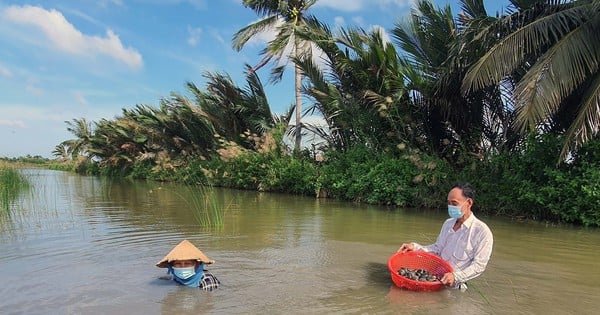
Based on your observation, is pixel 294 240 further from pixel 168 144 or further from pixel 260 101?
pixel 168 144

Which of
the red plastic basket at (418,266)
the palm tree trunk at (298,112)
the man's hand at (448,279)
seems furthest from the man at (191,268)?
the palm tree trunk at (298,112)

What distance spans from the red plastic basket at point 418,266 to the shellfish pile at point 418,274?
6 cm

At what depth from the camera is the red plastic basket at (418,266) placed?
4434 mm

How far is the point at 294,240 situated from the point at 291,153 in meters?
10.1

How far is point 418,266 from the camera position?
195 inches

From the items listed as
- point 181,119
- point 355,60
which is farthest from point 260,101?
point 355,60

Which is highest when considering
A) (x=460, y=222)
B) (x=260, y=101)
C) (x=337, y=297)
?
(x=260, y=101)

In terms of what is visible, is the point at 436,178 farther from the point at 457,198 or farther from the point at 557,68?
the point at 457,198

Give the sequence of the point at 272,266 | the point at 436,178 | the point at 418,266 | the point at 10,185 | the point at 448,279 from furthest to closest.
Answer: the point at 10,185
the point at 436,178
the point at 272,266
the point at 418,266
the point at 448,279

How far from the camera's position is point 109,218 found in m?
9.59

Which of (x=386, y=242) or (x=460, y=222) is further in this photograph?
(x=386, y=242)

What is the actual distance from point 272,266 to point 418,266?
1724 mm

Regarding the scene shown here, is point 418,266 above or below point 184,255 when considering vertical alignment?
below

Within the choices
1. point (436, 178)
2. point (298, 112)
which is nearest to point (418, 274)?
point (436, 178)
